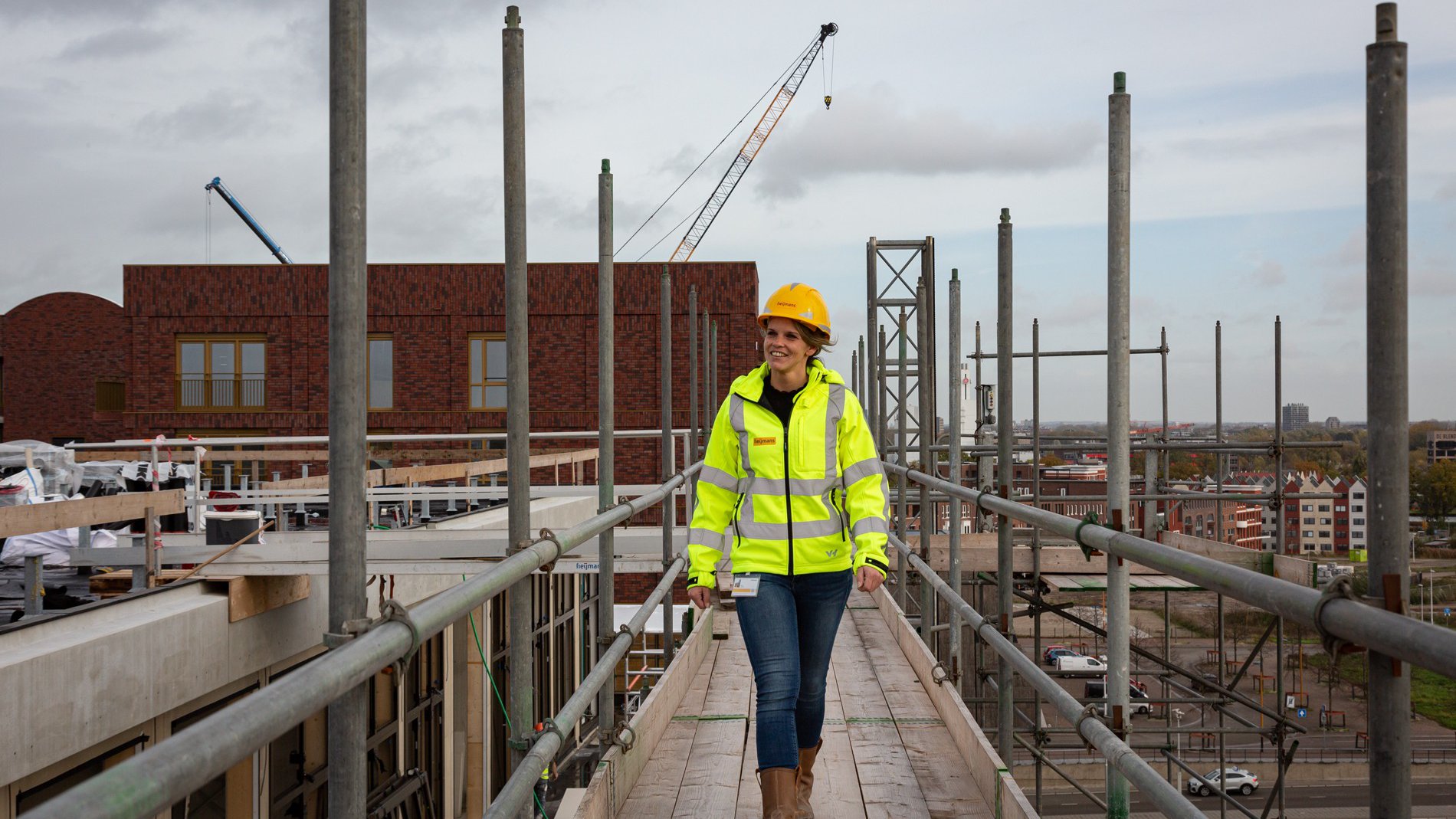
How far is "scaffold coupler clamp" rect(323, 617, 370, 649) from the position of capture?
5.95 ft

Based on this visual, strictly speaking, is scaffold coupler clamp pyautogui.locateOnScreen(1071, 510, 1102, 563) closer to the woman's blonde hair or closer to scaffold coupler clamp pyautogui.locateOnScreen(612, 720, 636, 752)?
the woman's blonde hair

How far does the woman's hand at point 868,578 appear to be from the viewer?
3.41 m

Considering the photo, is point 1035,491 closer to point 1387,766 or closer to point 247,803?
point 247,803

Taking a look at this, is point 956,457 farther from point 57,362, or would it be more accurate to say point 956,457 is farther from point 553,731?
point 57,362

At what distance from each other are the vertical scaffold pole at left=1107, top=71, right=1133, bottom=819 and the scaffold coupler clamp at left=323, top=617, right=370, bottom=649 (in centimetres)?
195

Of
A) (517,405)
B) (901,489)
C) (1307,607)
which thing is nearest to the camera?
(1307,607)

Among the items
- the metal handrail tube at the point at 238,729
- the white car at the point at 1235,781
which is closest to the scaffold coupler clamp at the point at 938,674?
the metal handrail tube at the point at 238,729

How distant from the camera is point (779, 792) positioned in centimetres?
340

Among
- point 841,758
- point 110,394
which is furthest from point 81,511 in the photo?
point 110,394

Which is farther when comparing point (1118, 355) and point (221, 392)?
point (221, 392)

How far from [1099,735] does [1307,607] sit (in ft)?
3.65

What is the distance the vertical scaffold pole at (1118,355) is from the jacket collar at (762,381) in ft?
2.72

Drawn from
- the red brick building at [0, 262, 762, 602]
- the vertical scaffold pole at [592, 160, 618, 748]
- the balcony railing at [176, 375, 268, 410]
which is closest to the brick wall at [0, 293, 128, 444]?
the red brick building at [0, 262, 762, 602]

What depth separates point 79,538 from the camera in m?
9.64
